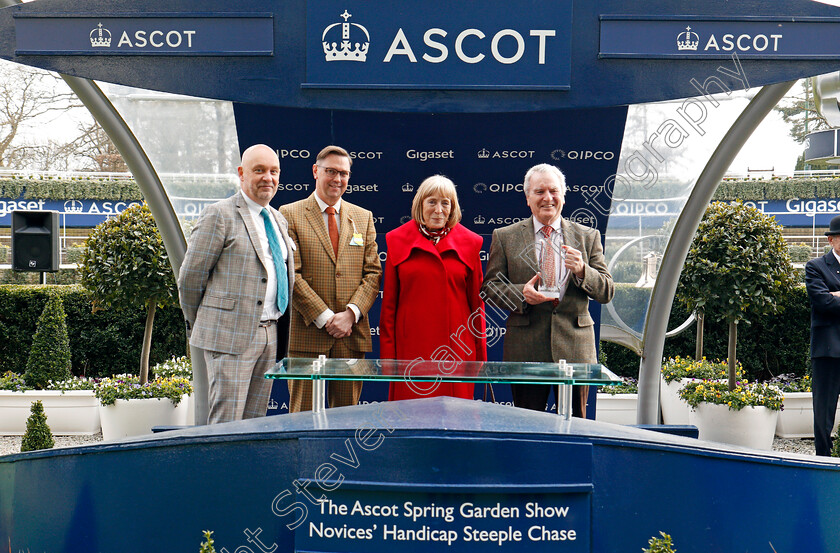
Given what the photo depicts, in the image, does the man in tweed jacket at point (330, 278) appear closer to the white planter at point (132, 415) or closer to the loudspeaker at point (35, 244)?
the white planter at point (132, 415)

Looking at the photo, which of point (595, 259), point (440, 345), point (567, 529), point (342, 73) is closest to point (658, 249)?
point (595, 259)

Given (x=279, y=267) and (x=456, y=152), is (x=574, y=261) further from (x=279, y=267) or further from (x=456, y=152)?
(x=456, y=152)

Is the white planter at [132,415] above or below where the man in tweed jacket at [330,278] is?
below

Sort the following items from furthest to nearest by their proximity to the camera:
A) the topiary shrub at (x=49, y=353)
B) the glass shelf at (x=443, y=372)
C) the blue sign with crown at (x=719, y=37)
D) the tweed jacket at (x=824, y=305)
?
the topiary shrub at (x=49, y=353) → the tweed jacket at (x=824, y=305) → the blue sign with crown at (x=719, y=37) → the glass shelf at (x=443, y=372)

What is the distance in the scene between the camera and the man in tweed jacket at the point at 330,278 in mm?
4414

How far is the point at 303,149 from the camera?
17.5 ft

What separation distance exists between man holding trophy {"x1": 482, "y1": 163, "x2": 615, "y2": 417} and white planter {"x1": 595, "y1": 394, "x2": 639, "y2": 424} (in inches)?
173

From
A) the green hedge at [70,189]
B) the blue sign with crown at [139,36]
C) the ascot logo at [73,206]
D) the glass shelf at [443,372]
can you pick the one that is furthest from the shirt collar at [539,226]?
the ascot logo at [73,206]

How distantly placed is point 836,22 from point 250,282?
8.93 feet

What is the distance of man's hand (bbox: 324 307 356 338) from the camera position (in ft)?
14.4

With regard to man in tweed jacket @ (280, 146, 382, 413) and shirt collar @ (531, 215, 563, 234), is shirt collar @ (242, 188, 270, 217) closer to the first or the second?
man in tweed jacket @ (280, 146, 382, 413)

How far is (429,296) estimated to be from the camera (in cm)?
427

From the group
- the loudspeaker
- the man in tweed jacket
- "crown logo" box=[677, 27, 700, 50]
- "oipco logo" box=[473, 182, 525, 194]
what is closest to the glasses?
the man in tweed jacket

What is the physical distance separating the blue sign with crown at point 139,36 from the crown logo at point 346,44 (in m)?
0.23
